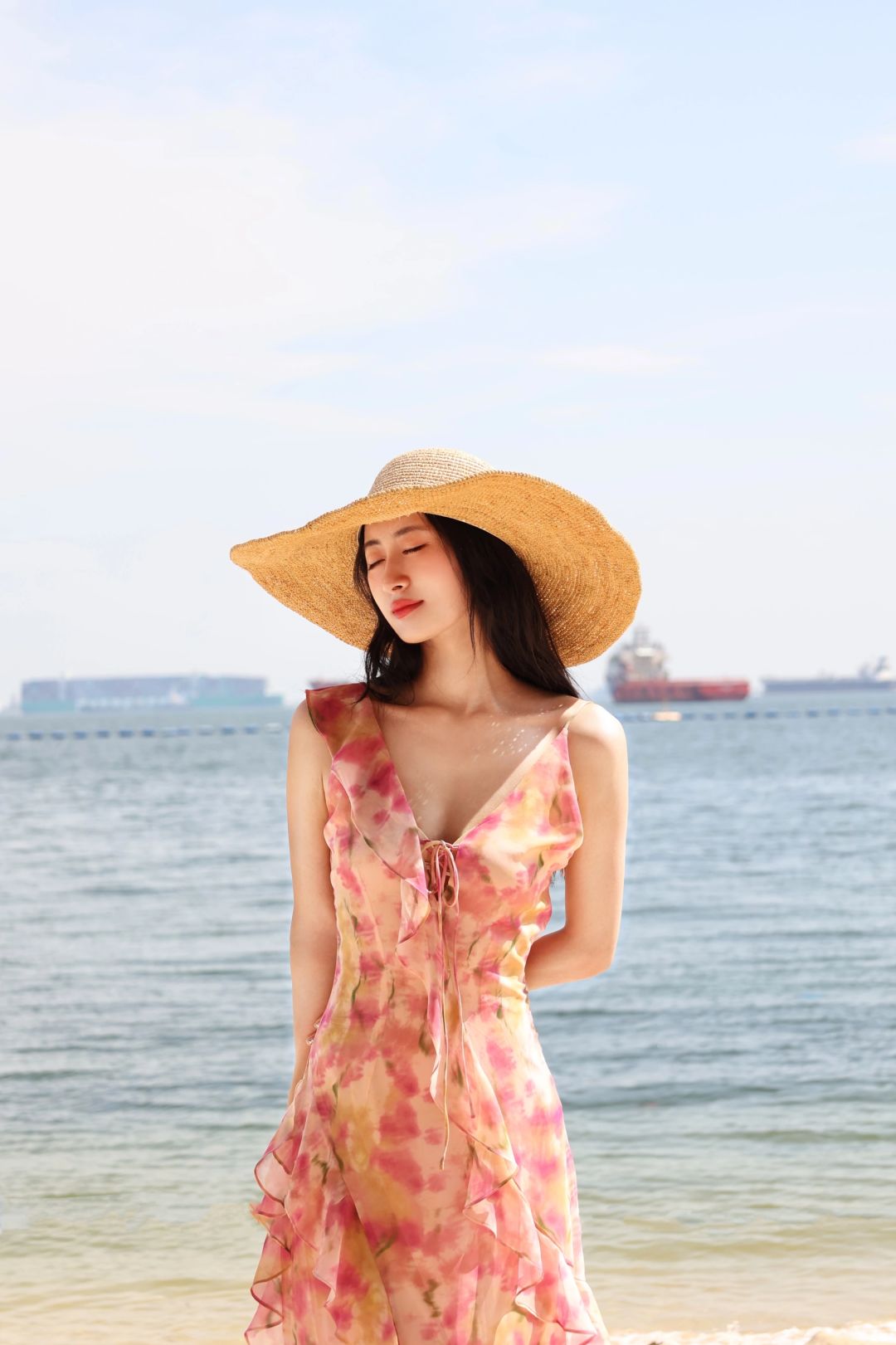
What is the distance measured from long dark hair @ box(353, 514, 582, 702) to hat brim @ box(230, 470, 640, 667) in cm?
3

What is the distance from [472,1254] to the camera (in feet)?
6.23

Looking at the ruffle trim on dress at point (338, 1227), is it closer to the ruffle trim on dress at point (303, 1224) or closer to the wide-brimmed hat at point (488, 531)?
the ruffle trim on dress at point (303, 1224)

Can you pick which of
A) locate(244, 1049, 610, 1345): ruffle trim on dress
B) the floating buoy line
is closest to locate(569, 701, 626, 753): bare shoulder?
locate(244, 1049, 610, 1345): ruffle trim on dress

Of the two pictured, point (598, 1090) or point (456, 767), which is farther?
point (598, 1090)

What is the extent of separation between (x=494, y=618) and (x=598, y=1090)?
21.3 feet

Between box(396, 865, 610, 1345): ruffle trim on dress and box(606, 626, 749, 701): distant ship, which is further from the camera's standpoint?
box(606, 626, 749, 701): distant ship

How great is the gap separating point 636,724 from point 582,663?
78589 millimetres

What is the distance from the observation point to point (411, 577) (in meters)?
2.15

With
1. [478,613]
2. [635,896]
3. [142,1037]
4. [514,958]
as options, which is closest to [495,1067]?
[514,958]

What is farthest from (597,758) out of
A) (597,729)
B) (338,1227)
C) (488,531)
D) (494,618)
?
(338,1227)

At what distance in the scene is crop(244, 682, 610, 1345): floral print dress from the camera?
1895 mm

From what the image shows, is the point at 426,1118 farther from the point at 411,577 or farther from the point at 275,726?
the point at 275,726

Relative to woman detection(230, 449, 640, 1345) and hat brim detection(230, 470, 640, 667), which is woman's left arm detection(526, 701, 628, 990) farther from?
hat brim detection(230, 470, 640, 667)

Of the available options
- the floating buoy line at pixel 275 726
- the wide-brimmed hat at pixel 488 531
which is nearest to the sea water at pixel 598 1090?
the wide-brimmed hat at pixel 488 531
